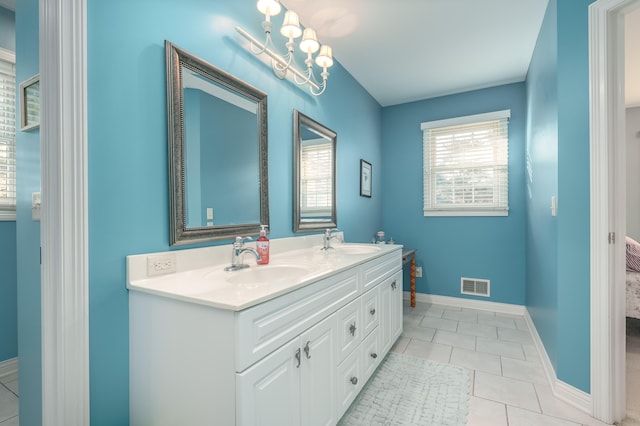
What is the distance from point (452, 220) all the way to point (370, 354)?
7.41ft

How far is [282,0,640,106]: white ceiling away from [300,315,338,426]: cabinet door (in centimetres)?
205

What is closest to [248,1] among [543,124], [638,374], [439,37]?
[439,37]

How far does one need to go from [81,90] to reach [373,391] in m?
2.08

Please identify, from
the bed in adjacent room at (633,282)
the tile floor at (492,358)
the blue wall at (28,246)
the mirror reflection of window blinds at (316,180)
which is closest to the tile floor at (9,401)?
the blue wall at (28,246)

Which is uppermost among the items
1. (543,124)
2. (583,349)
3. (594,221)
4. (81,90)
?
(543,124)

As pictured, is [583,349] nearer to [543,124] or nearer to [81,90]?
[543,124]

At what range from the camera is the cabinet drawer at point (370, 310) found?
1.77 meters

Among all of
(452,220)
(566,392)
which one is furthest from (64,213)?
(452,220)

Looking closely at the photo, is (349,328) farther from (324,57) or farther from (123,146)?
(324,57)

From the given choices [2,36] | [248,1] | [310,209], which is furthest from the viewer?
[310,209]

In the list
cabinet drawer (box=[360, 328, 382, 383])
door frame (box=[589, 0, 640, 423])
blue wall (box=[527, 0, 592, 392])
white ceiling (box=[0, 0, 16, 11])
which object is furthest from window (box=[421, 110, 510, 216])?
white ceiling (box=[0, 0, 16, 11])

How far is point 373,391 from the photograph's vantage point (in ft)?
5.97

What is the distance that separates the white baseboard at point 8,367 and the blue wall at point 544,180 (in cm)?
350

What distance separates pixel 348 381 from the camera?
155cm
